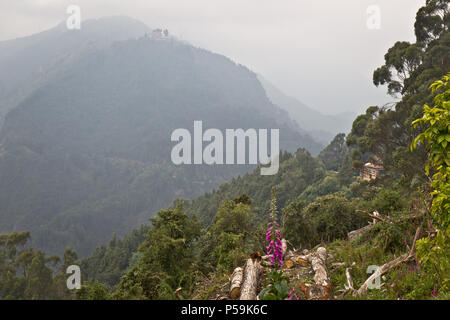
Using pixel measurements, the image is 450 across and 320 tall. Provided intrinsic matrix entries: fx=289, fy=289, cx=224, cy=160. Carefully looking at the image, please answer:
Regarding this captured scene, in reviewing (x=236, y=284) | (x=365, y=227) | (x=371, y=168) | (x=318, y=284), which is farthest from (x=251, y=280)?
(x=371, y=168)

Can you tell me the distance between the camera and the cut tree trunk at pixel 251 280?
5.03 metres

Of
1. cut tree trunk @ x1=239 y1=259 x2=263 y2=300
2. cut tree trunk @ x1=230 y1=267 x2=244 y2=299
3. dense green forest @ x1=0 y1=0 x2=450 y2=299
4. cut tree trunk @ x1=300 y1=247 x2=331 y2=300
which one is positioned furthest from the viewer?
cut tree trunk @ x1=230 y1=267 x2=244 y2=299

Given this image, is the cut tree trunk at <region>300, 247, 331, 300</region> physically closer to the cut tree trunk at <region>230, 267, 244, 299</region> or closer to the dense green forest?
the dense green forest

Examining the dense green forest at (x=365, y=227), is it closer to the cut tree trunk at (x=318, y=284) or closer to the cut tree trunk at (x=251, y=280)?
the cut tree trunk at (x=318, y=284)

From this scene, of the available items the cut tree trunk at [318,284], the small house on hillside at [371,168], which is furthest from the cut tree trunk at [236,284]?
the small house on hillside at [371,168]

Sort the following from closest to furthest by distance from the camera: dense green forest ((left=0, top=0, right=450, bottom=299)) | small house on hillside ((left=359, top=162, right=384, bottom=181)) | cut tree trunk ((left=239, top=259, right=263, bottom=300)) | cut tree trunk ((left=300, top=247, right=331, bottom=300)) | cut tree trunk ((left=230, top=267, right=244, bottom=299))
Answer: dense green forest ((left=0, top=0, right=450, bottom=299)) → cut tree trunk ((left=300, top=247, right=331, bottom=300)) → cut tree trunk ((left=239, top=259, right=263, bottom=300)) → cut tree trunk ((left=230, top=267, right=244, bottom=299)) → small house on hillside ((left=359, top=162, right=384, bottom=181))

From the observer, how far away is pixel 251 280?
545cm

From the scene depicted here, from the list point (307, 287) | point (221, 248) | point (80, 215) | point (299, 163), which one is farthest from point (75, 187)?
point (307, 287)

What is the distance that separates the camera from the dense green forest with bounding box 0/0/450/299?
3.85 metres

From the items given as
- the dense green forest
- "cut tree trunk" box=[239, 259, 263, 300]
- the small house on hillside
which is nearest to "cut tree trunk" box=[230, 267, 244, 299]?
"cut tree trunk" box=[239, 259, 263, 300]

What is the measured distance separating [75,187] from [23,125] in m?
70.3

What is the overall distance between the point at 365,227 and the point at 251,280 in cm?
560

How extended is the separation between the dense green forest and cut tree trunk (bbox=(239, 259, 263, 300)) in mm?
472

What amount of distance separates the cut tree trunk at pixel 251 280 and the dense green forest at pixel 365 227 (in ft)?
1.55
